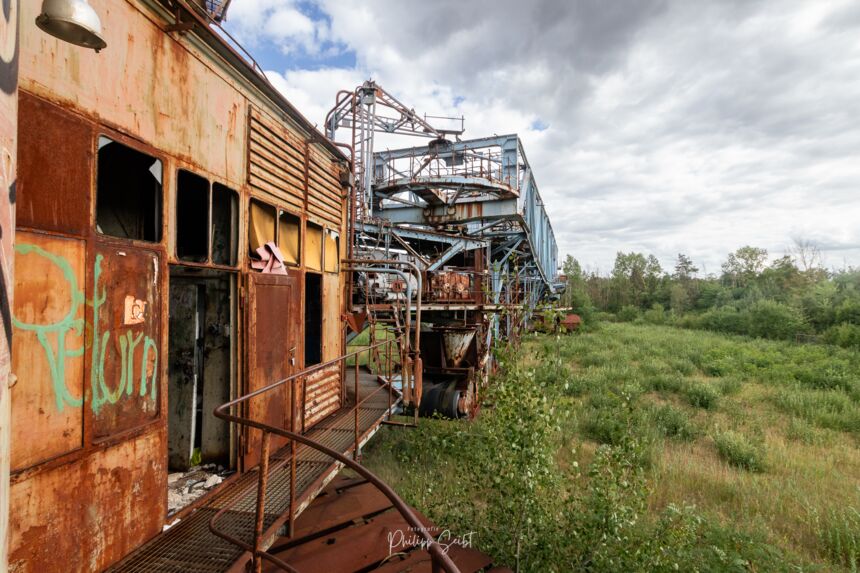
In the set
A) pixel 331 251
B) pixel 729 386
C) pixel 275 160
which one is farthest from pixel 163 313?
pixel 729 386

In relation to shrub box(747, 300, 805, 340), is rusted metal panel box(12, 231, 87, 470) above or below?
above

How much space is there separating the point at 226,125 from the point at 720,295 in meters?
54.7

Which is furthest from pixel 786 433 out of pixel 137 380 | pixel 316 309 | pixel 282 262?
pixel 137 380

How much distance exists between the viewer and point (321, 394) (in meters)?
5.96

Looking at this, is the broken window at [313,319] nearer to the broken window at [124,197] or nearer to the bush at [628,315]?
the broken window at [124,197]

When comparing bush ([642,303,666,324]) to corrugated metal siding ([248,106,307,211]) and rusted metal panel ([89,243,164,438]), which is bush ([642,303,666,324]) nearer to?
corrugated metal siding ([248,106,307,211])

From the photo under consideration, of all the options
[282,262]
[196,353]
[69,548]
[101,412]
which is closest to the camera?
[69,548]

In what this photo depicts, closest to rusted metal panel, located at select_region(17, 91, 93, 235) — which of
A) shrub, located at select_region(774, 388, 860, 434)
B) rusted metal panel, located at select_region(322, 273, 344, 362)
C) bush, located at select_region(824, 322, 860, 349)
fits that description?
rusted metal panel, located at select_region(322, 273, 344, 362)

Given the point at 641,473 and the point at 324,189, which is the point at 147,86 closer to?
the point at 324,189

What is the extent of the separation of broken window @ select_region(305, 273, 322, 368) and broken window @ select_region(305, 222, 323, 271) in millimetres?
208

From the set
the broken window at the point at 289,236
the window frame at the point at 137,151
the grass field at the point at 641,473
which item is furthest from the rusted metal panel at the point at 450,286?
the window frame at the point at 137,151

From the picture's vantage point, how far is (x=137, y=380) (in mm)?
3043

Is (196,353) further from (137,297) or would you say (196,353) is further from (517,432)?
(517,432)

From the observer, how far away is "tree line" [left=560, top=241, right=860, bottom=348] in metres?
28.6
